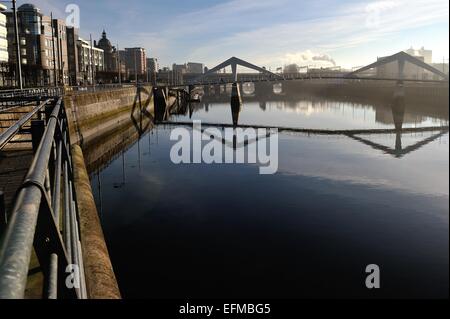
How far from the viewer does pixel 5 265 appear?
1143 millimetres

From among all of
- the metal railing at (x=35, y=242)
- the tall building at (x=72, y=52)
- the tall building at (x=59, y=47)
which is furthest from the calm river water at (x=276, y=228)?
the tall building at (x=72, y=52)

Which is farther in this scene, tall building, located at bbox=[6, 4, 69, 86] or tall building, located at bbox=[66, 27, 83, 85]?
tall building, located at bbox=[66, 27, 83, 85]

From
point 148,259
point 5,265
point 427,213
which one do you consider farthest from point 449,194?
point 427,213

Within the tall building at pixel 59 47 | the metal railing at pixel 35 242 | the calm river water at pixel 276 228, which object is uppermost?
the tall building at pixel 59 47

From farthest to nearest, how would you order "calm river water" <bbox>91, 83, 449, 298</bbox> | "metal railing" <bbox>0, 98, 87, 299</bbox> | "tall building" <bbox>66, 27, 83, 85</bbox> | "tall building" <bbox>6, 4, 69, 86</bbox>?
"tall building" <bbox>66, 27, 83, 85</bbox> < "tall building" <bbox>6, 4, 69, 86</bbox> < "calm river water" <bbox>91, 83, 449, 298</bbox> < "metal railing" <bbox>0, 98, 87, 299</bbox>

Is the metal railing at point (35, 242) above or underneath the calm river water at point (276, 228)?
above

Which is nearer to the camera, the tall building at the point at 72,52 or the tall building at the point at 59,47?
the tall building at the point at 59,47

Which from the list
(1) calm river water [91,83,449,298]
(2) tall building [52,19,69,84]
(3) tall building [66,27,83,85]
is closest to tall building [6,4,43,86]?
(2) tall building [52,19,69,84]

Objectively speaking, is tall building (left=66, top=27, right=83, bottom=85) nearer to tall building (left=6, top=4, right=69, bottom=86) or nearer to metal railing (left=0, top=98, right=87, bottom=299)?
tall building (left=6, top=4, right=69, bottom=86)

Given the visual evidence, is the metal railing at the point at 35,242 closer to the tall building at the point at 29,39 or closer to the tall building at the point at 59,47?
the tall building at the point at 59,47

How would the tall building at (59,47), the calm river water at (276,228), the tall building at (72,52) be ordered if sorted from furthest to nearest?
1. the tall building at (72,52)
2. the tall building at (59,47)
3. the calm river water at (276,228)

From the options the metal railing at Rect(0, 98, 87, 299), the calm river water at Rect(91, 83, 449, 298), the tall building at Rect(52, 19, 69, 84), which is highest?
the tall building at Rect(52, 19, 69, 84)

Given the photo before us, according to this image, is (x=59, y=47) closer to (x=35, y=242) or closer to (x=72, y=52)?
(x=72, y=52)

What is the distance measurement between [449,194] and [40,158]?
210 centimetres
